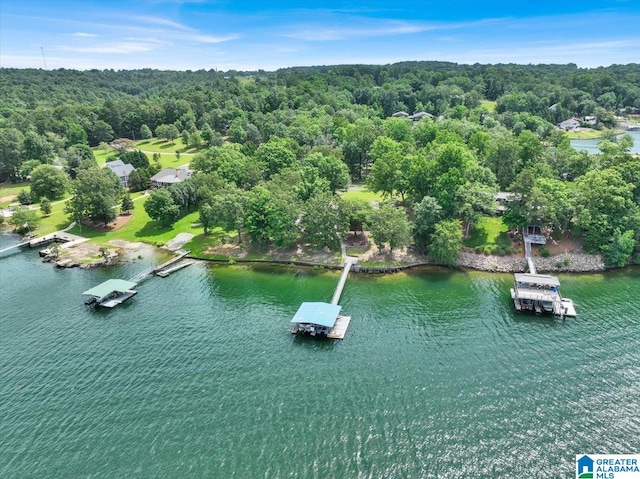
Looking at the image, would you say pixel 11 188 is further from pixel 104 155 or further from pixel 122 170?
pixel 122 170

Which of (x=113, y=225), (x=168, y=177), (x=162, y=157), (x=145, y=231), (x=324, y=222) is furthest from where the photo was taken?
(x=162, y=157)

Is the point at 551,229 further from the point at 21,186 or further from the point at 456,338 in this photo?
the point at 21,186

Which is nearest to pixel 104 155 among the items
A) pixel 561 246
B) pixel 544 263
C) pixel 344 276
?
pixel 344 276

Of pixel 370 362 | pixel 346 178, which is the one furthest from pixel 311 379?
pixel 346 178

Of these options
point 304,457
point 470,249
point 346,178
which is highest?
point 346,178

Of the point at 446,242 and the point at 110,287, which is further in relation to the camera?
the point at 446,242

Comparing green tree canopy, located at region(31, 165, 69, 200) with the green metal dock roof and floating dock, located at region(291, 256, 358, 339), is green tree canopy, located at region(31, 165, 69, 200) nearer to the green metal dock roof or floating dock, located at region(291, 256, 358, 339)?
the green metal dock roof

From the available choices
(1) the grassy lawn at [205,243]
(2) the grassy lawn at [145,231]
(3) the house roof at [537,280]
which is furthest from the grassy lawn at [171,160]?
(3) the house roof at [537,280]
